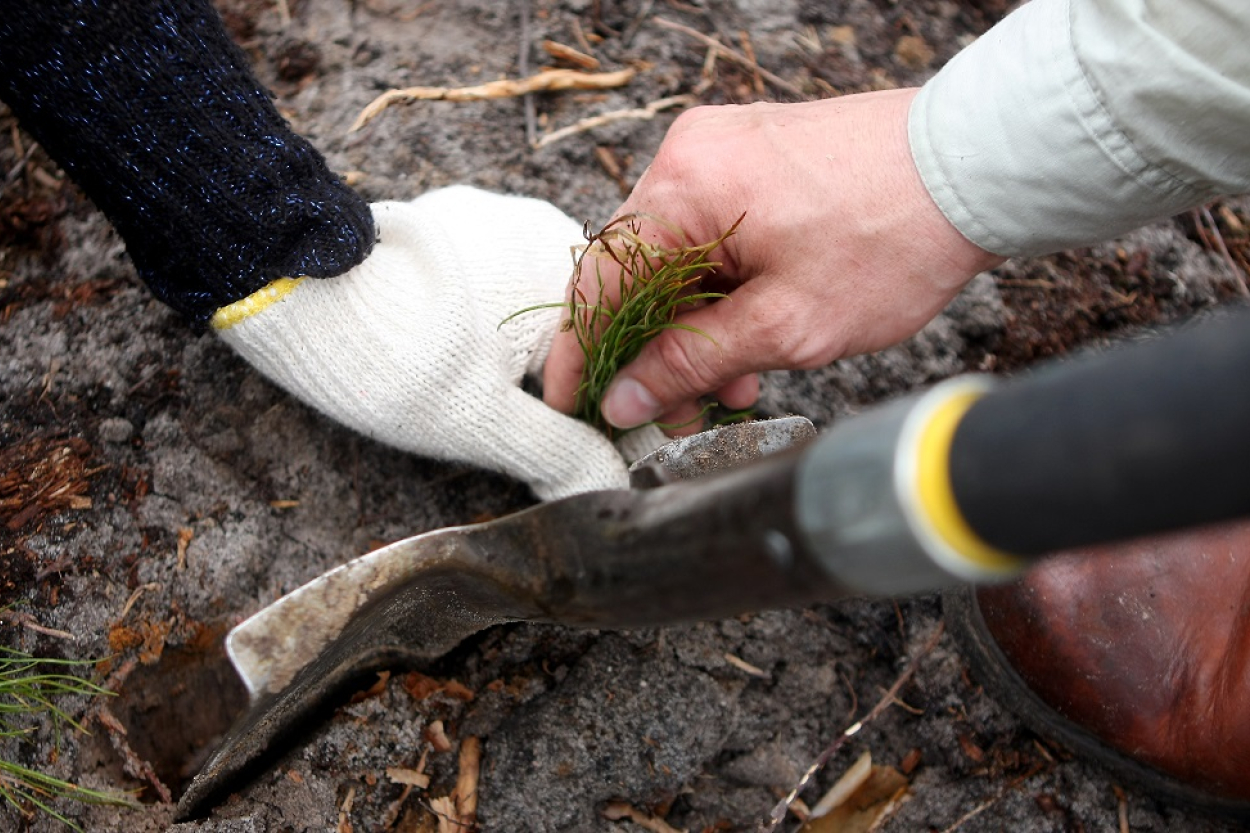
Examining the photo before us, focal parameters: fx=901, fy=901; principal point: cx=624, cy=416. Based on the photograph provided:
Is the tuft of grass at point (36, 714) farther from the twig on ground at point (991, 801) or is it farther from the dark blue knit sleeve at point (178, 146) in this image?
the twig on ground at point (991, 801)

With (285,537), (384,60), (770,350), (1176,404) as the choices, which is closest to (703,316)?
(770,350)

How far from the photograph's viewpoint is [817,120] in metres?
1.54

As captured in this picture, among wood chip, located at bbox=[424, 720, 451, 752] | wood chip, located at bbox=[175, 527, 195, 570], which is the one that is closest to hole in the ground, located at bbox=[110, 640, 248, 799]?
wood chip, located at bbox=[175, 527, 195, 570]

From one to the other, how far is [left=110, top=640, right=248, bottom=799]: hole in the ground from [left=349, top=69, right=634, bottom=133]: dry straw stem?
123 centimetres

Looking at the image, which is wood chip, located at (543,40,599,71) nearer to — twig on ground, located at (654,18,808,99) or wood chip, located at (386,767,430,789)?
twig on ground, located at (654,18,808,99)

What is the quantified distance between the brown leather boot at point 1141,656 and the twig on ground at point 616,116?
4.44 ft

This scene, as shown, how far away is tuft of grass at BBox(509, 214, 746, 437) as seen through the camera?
1.48 m

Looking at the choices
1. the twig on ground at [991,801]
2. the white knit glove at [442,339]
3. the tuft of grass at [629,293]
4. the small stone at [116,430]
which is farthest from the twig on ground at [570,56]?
the twig on ground at [991,801]

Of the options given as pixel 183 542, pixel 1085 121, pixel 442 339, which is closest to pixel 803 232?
pixel 1085 121

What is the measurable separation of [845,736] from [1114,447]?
1.32 meters

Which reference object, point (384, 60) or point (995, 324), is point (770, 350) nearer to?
point (995, 324)

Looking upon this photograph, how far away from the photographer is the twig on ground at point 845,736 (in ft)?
5.39

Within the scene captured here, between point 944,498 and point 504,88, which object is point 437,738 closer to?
point 944,498

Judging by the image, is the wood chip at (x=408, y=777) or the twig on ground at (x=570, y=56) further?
the twig on ground at (x=570, y=56)
